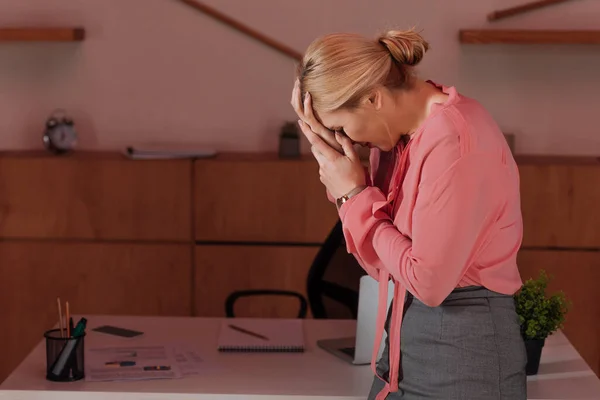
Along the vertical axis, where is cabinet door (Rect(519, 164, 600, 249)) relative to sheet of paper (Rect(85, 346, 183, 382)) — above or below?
above

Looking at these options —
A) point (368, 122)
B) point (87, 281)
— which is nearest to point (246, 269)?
point (87, 281)

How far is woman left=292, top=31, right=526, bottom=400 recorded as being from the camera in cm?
162

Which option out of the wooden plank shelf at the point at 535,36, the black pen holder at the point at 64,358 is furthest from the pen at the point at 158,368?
the wooden plank shelf at the point at 535,36

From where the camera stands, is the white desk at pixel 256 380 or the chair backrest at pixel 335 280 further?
the chair backrest at pixel 335 280

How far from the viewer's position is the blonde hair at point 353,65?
1.73 metres

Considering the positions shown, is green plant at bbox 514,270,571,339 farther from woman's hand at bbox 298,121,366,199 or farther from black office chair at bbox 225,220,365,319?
black office chair at bbox 225,220,365,319

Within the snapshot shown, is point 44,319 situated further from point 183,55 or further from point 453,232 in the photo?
point 453,232

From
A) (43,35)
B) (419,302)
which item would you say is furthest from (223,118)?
(419,302)

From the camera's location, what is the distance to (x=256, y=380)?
229 centimetres

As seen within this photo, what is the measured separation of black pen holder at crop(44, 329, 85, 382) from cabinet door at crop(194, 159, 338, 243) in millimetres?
1759

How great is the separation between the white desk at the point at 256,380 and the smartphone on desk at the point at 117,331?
0.11 ft

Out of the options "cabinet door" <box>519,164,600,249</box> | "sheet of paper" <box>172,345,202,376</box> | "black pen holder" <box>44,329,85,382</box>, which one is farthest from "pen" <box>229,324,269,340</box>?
"cabinet door" <box>519,164,600,249</box>

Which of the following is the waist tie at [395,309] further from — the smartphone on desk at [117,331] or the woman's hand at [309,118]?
the smartphone on desk at [117,331]

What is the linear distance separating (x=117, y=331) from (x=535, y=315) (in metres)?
1.21
